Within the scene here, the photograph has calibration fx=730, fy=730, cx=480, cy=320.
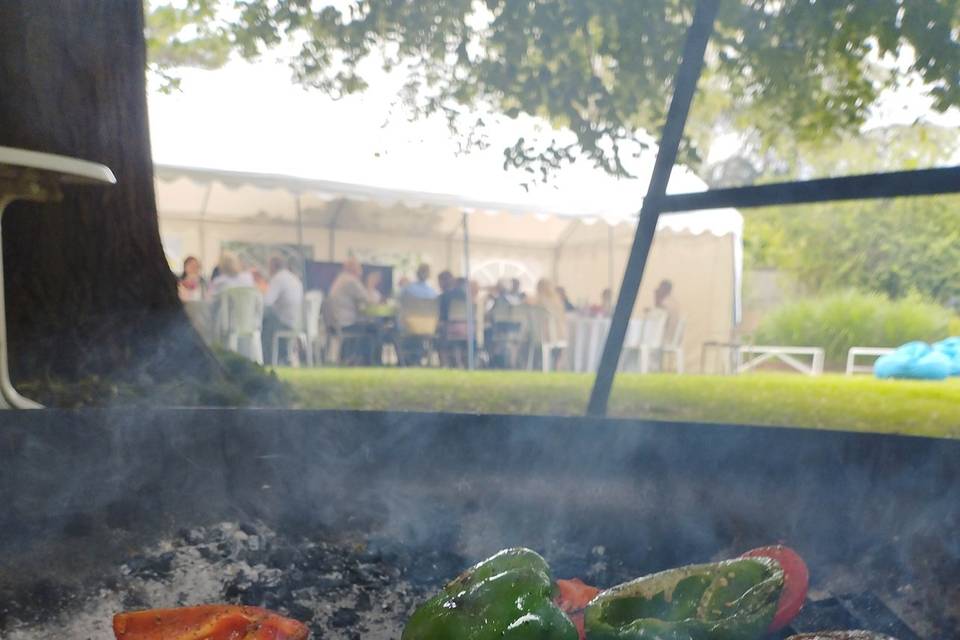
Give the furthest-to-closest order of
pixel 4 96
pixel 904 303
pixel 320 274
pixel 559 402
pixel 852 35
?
pixel 904 303, pixel 320 274, pixel 559 402, pixel 852 35, pixel 4 96

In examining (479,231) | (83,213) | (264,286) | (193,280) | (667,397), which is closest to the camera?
(83,213)

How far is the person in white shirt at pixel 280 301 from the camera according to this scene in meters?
7.92

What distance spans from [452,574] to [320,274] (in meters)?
8.31

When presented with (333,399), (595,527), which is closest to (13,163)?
(595,527)

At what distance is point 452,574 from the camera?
1.22m

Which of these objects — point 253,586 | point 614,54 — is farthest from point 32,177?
point 614,54

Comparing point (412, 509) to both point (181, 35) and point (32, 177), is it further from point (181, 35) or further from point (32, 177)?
point (181, 35)

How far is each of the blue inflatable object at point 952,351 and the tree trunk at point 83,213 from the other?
32.1 feet

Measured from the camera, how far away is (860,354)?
11.3 metres

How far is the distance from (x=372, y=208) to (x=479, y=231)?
161 centimetres

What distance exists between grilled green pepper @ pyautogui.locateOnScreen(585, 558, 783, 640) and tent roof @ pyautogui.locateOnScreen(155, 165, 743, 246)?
695cm

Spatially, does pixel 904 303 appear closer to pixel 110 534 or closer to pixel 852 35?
pixel 852 35

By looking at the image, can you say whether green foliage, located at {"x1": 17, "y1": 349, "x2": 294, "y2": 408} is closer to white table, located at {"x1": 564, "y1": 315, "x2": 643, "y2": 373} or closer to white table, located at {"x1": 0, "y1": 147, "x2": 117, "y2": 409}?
white table, located at {"x1": 0, "y1": 147, "x2": 117, "y2": 409}

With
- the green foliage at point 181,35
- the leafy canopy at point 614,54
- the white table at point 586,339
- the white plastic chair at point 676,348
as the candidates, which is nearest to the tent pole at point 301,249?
the white table at point 586,339
